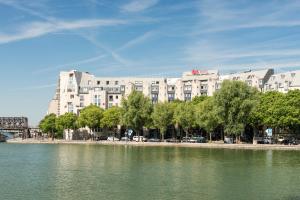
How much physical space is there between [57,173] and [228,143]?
72.1 metres

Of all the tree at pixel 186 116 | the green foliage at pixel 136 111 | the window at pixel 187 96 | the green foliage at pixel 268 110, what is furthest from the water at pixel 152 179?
the window at pixel 187 96

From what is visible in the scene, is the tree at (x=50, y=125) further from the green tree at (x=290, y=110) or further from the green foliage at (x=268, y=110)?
the green tree at (x=290, y=110)

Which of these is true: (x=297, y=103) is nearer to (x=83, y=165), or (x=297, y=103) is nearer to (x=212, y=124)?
(x=212, y=124)

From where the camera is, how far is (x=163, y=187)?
50.9 m

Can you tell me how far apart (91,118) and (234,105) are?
2253 inches

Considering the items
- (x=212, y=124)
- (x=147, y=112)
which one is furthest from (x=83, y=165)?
(x=147, y=112)

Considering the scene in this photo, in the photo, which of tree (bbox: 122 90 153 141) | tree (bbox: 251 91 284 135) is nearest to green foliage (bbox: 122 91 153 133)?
tree (bbox: 122 90 153 141)

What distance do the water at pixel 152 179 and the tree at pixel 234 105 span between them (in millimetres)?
38652

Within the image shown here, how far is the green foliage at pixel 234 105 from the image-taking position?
11929 centimetres

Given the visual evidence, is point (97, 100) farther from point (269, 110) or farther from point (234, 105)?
point (269, 110)

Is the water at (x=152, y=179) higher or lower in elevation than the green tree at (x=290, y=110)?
lower

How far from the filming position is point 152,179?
56969 mm

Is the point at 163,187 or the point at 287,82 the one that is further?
the point at 287,82

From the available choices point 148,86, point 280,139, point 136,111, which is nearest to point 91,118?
point 136,111
